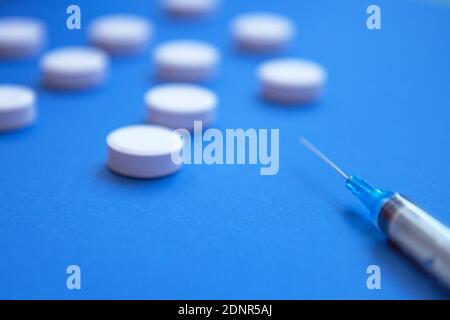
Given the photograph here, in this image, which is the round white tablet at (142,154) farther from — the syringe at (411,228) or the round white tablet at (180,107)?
the syringe at (411,228)

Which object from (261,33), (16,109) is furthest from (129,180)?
(261,33)

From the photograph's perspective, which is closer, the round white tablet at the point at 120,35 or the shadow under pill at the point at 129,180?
the shadow under pill at the point at 129,180

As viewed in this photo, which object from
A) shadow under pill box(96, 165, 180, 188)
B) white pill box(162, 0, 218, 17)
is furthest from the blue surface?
white pill box(162, 0, 218, 17)

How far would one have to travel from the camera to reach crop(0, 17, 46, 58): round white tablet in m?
1.72

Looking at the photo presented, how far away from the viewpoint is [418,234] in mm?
908

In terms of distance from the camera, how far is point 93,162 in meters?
1.22

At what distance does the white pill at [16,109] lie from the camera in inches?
51.8

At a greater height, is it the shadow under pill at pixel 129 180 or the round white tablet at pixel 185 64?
the round white tablet at pixel 185 64

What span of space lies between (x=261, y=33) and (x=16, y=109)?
0.79m

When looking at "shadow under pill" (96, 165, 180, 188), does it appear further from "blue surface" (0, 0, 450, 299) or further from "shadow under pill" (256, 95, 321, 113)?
"shadow under pill" (256, 95, 321, 113)

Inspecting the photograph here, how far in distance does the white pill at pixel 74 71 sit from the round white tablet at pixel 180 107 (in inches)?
7.6

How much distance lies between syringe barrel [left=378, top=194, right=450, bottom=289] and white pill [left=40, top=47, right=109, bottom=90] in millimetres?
863

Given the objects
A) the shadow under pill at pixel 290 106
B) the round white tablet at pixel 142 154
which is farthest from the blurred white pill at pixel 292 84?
the round white tablet at pixel 142 154
